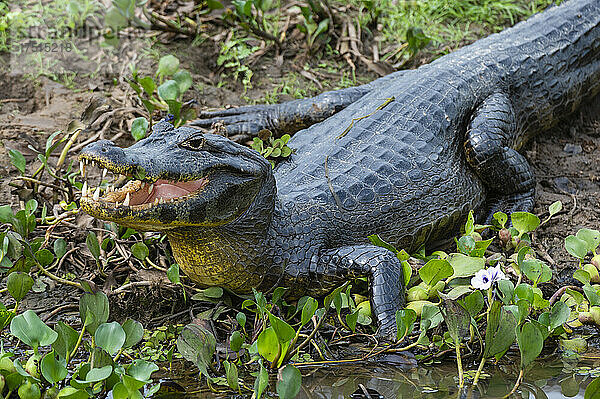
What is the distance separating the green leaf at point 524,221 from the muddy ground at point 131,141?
0.29 m

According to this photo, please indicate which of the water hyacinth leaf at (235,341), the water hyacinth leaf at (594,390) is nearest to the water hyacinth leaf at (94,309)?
the water hyacinth leaf at (235,341)

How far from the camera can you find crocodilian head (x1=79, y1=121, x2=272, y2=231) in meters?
2.79

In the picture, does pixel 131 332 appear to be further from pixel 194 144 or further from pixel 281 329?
pixel 194 144

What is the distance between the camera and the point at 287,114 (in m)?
4.81

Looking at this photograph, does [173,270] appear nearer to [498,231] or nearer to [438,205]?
[438,205]

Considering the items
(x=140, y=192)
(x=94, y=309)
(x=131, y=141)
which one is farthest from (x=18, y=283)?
(x=131, y=141)

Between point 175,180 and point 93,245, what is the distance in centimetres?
74

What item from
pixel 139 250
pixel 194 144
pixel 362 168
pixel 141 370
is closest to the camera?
pixel 141 370

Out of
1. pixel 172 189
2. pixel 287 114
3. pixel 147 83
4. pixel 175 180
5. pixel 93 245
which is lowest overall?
pixel 93 245

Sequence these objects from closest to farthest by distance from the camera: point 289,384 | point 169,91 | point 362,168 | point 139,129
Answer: point 289,384, point 362,168, point 139,129, point 169,91

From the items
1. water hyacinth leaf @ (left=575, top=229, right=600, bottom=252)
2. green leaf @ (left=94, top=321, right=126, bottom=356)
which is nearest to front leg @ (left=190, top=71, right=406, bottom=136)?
water hyacinth leaf @ (left=575, top=229, right=600, bottom=252)

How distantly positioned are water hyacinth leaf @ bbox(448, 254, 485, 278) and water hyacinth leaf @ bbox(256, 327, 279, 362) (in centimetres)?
101

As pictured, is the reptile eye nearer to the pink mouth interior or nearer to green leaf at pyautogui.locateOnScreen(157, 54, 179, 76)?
the pink mouth interior

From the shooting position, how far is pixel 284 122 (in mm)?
4816
